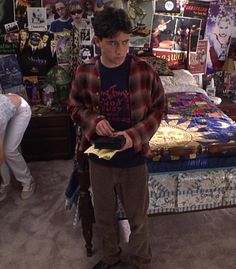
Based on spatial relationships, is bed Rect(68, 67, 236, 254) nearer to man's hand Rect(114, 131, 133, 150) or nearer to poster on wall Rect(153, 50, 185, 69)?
man's hand Rect(114, 131, 133, 150)

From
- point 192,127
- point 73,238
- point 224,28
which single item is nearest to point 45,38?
point 192,127

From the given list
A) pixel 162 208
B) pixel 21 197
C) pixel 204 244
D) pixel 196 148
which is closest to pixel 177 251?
pixel 204 244

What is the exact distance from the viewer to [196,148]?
201 centimetres

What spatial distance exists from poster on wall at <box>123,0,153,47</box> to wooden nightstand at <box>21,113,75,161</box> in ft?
3.77

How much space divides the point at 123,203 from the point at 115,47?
843 millimetres

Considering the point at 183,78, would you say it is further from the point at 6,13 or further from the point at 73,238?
the point at 73,238

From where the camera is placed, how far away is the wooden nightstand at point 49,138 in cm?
333

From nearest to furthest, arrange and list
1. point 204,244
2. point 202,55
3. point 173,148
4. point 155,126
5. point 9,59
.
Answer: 1. point 155,126
2. point 173,148
3. point 204,244
4. point 9,59
5. point 202,55

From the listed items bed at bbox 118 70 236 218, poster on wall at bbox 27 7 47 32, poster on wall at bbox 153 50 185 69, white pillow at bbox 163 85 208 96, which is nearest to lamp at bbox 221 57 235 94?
poster on wall at bbox 153 50 185 69

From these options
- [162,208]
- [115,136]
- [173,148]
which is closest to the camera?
[115,136]

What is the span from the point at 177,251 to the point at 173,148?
2.53ft

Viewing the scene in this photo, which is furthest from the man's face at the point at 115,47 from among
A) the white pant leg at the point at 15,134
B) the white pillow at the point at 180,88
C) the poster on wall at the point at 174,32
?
the poster on wall at the point at 174,32

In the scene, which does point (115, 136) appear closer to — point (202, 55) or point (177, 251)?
point (177, 251)

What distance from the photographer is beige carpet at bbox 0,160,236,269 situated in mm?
2215
